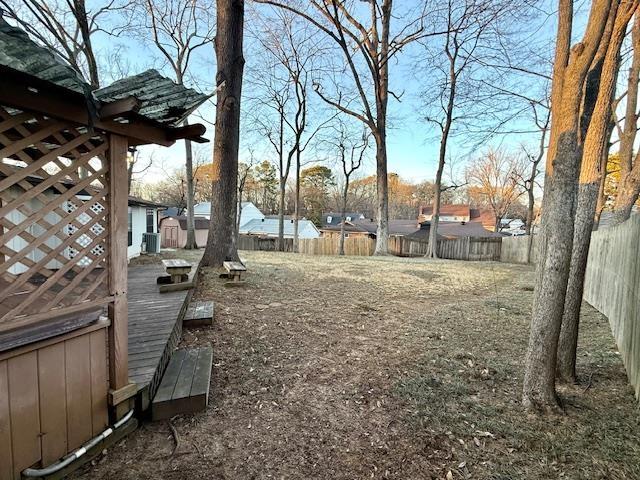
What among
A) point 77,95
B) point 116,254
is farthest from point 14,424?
point 77,95

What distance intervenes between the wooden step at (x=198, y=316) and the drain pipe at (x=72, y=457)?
1.80m

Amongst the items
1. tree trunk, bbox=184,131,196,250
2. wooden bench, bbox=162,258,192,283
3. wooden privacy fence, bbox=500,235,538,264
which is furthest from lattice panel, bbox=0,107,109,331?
wooden privacy fence, bbox=500,235,538,264

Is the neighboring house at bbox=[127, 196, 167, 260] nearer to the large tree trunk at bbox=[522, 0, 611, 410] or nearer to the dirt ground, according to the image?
the dirt ground

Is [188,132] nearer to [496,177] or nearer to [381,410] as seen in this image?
[381,410]

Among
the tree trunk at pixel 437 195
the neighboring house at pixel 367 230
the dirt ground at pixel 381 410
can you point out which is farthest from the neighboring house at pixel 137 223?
the neighboring house at pixel 367 230

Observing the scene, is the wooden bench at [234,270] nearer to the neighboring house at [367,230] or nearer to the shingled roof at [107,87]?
the shingled roof at [107,87]

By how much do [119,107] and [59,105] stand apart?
30 centimetres

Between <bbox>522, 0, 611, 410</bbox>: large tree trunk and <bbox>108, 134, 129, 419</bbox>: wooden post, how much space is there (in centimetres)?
304

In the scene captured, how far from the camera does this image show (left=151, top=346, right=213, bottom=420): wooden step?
7.57 feet

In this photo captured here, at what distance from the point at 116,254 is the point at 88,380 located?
82 centimetres

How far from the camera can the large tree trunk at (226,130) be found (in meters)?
6.75

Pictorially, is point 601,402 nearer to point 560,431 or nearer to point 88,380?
point 560,431

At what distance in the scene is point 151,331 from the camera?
3238 mm

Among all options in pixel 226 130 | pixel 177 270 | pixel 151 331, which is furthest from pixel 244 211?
pixel 151 331
